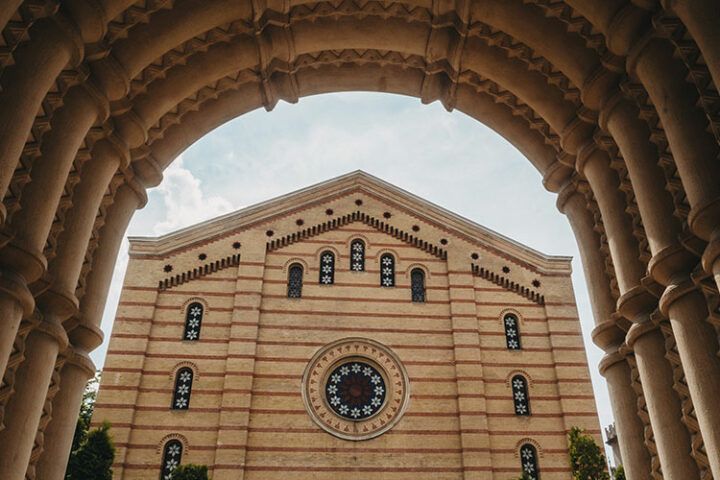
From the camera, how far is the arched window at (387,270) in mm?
21595

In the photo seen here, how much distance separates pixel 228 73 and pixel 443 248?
647 inches

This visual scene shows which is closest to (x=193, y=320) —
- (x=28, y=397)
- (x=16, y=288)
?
(x=28, y=397)

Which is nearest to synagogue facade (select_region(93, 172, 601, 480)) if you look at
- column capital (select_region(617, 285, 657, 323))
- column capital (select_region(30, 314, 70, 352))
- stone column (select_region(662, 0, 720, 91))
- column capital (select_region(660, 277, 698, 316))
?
column capital (select_region(30, 314, 70, 352))

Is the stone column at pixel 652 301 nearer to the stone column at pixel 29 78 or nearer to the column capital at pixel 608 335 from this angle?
the column capital at pixel 608 335

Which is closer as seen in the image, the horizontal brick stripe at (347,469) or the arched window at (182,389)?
the horizontal brick stripe at (347,469)

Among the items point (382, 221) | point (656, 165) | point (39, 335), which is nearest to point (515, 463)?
point (382, 221)

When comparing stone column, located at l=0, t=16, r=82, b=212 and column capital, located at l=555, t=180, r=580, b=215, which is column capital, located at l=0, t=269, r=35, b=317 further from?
column capital, located at l=555, t=180, r=580, b=215

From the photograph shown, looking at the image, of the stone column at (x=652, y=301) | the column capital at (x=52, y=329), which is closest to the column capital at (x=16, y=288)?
the column capital at (x=52, y=329)

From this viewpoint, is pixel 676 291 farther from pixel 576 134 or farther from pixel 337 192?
pixel 337 192

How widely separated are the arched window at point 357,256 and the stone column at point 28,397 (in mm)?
16657

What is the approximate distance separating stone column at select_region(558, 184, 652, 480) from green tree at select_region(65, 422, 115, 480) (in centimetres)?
1285

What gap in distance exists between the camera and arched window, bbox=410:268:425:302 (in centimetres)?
2152

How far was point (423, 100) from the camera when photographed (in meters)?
7.68

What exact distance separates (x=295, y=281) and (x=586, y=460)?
1084 centimetres
